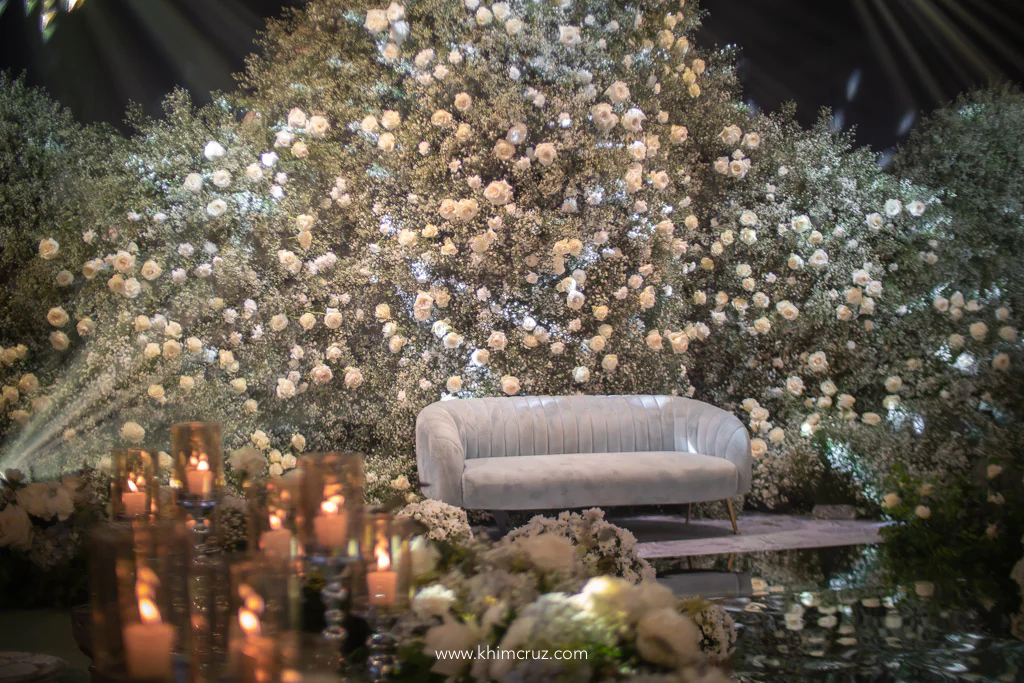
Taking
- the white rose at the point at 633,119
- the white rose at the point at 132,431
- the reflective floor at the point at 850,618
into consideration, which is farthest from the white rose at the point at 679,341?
the white rose at the point at 132,431

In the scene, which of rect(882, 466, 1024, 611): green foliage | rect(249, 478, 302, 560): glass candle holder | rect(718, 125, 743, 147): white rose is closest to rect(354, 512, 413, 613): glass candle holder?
rect(249, 478, 302, 560): glass candle holder

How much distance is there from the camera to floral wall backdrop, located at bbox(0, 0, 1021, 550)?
4012mm

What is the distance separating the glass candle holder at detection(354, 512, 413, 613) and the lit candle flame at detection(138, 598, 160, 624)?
239mm

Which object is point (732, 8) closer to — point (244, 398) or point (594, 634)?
point (244, 398)

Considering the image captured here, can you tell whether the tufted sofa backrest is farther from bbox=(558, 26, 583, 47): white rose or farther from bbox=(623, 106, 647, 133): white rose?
bbox=(558, 26, 583, 47): white rose

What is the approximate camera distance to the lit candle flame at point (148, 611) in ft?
2.89

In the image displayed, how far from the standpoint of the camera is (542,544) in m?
1.19

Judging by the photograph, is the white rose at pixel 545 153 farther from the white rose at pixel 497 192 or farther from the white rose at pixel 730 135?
the white rose at pixel 730 135

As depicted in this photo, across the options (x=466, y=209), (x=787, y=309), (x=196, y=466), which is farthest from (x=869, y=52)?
(x=196, y=466)

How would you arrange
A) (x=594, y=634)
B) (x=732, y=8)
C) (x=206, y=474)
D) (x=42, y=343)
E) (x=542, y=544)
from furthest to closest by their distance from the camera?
(x=732, y=8) < (x=42, y=343) < (x=206, y=474) < (x=542, y=544) < (x=594, y=634)

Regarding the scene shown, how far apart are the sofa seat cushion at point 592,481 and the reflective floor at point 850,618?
39 centimetres

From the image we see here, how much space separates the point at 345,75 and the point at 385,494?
244 centimetres

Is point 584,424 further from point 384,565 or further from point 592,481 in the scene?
point 384,565

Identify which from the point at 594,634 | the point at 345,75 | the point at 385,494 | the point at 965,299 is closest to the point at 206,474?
the point at 594,634
